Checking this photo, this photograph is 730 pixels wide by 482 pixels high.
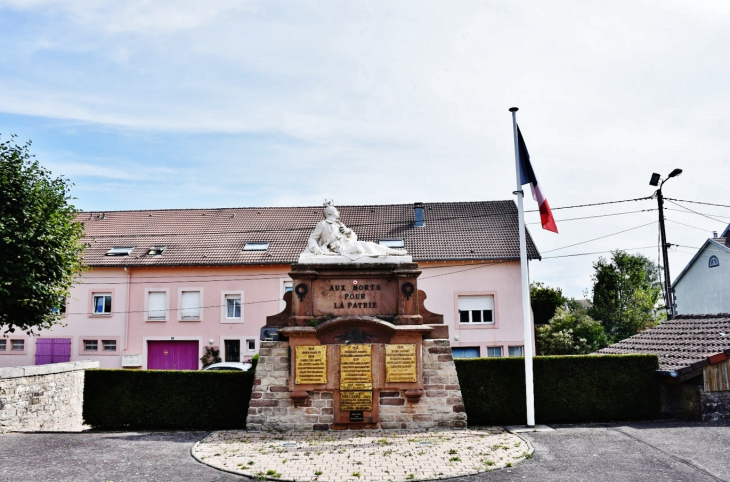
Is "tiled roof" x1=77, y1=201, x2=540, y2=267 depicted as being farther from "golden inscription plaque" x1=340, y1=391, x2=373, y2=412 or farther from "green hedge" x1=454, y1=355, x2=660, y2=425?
"golden inscription plaque" x1=340, y1=391, x2=373, y2=412

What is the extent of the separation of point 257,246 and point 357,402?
17.9 meters

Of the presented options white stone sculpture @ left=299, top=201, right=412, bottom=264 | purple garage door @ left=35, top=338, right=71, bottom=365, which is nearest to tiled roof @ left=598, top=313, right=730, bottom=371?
white stone sculpture @ left=299, top=201, right=412, bottom=264

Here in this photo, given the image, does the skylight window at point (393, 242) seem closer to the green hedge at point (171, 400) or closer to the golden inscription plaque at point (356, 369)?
the green hedge at point (171, 400)

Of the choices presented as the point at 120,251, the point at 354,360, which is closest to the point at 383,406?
the point at 354,360

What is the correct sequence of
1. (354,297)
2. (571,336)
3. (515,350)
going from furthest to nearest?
1. (571,336)
2. (515,350)
3. (354,297)

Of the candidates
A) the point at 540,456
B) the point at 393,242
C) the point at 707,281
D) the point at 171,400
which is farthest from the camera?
the point at 707,281

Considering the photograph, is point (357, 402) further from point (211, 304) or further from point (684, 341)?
point (211, 304)

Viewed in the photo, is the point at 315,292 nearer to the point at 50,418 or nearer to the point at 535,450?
the point at 535,450

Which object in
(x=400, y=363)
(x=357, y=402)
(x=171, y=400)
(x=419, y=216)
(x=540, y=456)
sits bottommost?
(x=540, y=456)

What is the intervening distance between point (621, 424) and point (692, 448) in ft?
9.05

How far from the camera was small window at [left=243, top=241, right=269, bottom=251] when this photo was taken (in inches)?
1140

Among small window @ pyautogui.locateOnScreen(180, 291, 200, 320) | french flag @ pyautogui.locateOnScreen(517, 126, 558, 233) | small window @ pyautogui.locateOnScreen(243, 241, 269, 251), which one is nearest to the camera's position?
french flag @ pyautogui.locateOnScreen(517, 126, 558, 233)

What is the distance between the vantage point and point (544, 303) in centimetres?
3366

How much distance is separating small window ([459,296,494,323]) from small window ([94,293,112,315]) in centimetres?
1613
